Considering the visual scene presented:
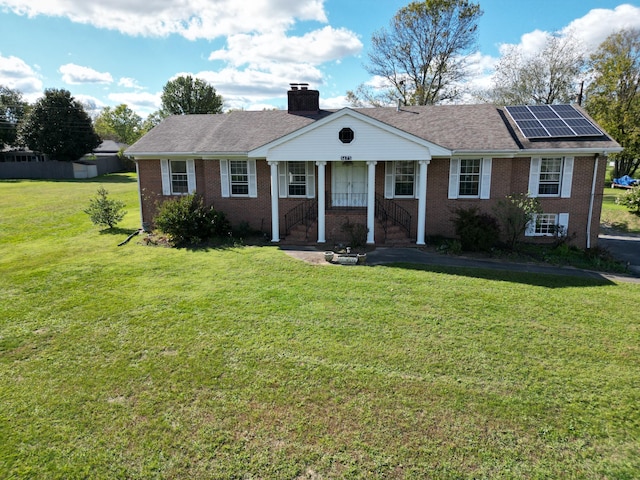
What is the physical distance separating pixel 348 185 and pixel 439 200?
3731mm

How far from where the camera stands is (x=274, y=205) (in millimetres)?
15703

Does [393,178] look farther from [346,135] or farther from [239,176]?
[239,176]

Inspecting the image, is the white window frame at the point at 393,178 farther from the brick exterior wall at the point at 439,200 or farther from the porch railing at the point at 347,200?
the porch railing at the point at 347,200

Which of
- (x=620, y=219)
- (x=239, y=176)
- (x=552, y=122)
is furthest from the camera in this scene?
(x=620, y=219)

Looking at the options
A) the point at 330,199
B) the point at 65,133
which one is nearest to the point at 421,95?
the point at 330,199

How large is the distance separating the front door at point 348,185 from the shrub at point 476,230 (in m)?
4.16

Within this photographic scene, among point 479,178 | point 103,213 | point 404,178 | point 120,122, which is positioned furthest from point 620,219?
point 120,122

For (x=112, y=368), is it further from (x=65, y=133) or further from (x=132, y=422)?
(x=65, y=133)

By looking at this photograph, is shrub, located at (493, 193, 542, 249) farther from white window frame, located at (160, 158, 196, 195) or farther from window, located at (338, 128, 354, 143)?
white window frame, located at (160, 158, 196, 195)

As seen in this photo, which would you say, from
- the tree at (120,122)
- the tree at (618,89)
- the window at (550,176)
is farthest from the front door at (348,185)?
the tree at (120,122)

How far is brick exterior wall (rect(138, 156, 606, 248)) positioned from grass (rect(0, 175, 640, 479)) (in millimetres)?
4780

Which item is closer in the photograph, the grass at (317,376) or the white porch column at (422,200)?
the grass at (317,376)

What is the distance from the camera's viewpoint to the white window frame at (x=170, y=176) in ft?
57.5

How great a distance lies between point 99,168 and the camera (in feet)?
169
